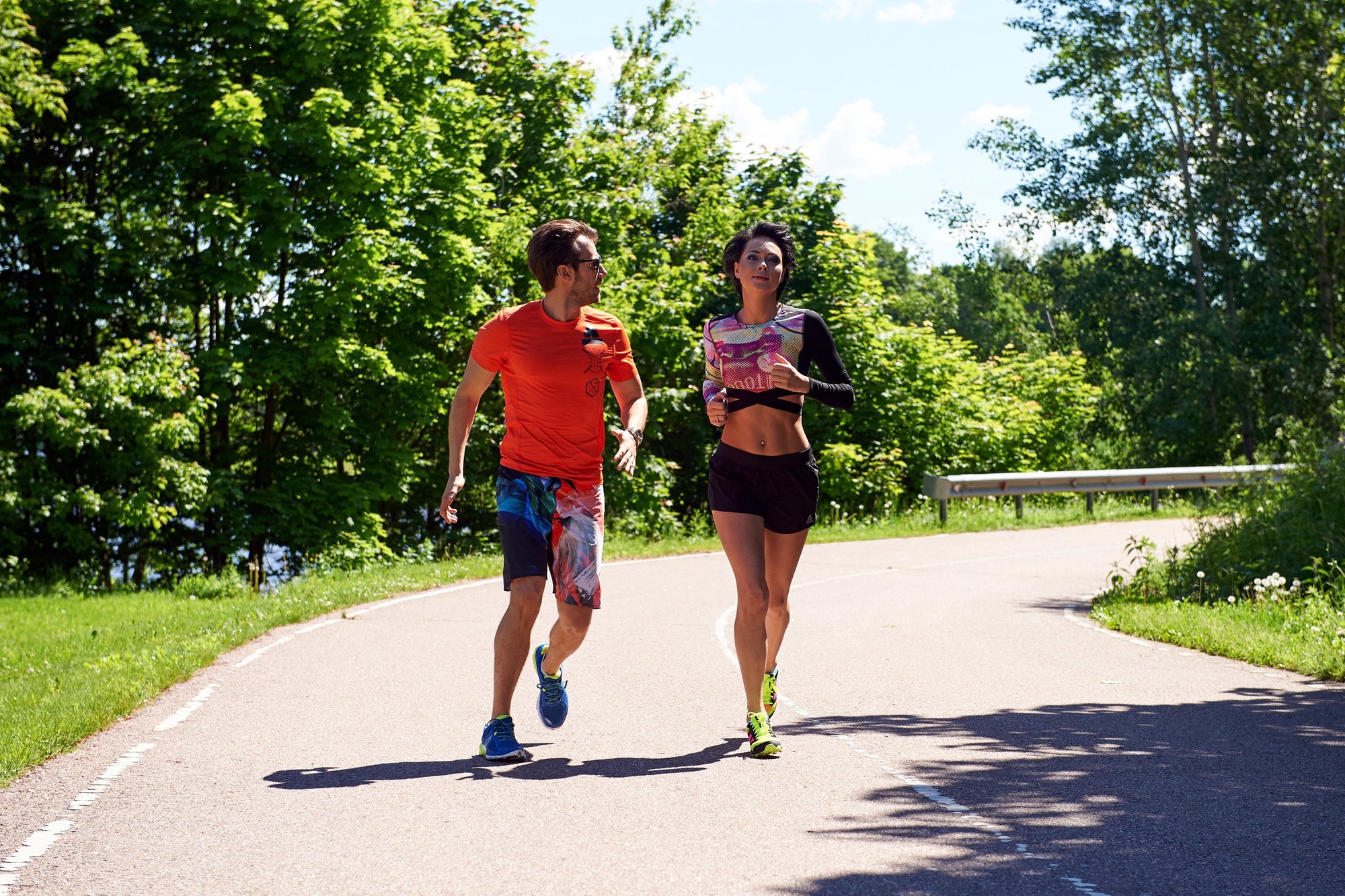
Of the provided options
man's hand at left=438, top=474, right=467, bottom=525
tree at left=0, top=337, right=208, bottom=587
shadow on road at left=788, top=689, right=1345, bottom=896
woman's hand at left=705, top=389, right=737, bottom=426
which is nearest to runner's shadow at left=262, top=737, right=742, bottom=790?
shadow on road at left=788, top=689, right=1345, bottom=896

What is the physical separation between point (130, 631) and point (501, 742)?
6569mm

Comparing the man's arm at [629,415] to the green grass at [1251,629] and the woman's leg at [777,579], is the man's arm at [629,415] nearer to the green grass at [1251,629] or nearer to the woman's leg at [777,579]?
the woman's leg at [777,579]

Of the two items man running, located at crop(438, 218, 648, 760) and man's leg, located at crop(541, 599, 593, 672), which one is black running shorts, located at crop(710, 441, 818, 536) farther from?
man's leg, located at crop(541, 599, 593, 672)

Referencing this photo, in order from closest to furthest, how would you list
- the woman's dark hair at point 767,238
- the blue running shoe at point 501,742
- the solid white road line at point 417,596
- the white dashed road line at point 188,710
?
the blue running shoe at point 501,742 < the woman's dark hair at point 767,238 < the white dashed road line at point 188,710 < the solid white road line at point 417,596

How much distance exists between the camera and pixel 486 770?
19.0ft

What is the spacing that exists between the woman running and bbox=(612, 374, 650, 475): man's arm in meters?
0.33

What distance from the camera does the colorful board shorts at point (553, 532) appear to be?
5.93 m

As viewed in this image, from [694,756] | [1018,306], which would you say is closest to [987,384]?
[694,756]

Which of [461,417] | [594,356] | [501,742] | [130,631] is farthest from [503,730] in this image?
[130,631]

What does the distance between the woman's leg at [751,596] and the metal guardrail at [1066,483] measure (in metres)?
17.2

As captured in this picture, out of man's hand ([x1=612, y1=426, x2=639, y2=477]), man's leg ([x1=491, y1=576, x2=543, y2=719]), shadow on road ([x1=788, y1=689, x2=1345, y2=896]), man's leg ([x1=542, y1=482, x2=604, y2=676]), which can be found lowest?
shadow on road ([x1=788, y1=689, x2=1345, y2=896])

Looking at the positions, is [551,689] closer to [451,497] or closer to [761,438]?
[451,497]

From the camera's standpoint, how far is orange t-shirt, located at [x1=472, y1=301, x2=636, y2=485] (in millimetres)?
5980

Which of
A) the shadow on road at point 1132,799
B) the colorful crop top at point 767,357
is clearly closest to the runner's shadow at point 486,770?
the shadow on road at point 1132,799
